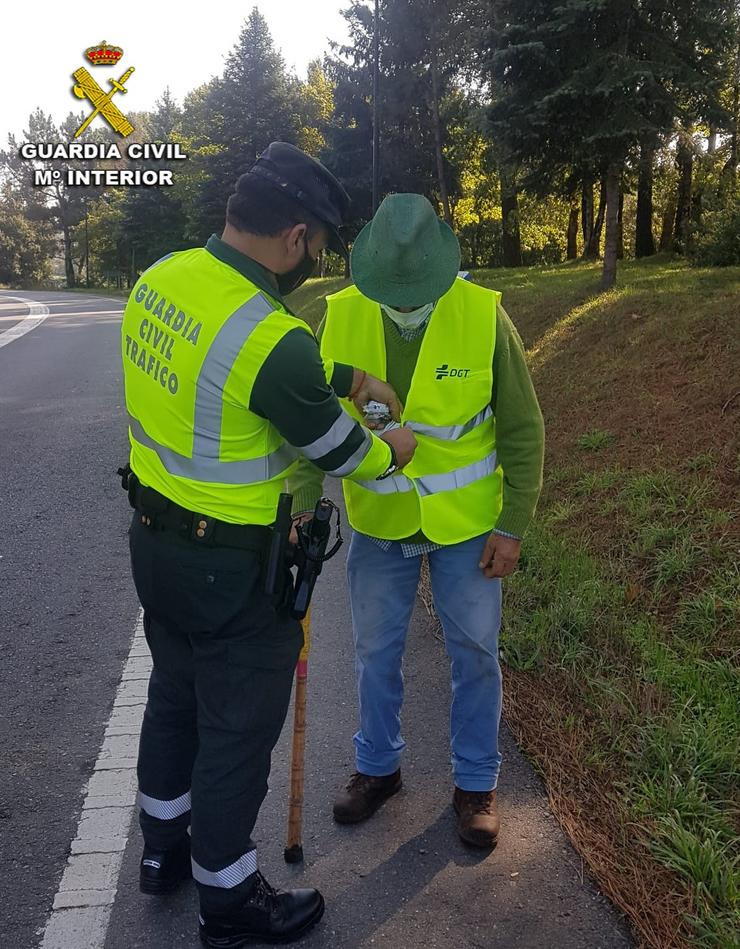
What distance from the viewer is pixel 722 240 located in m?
12.0

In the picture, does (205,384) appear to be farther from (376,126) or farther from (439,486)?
(376,126)

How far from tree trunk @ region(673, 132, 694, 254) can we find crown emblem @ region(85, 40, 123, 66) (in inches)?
1070

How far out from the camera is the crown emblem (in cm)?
3666

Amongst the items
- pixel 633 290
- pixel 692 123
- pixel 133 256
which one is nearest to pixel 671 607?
pixel 633 290

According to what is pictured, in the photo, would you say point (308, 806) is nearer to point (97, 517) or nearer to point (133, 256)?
point (97, 517)

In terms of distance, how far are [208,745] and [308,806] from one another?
32.4 inches

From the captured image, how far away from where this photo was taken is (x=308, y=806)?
293cm

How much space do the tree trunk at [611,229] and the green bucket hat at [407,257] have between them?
410 inches

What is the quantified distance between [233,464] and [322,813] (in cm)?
143

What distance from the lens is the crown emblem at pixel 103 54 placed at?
36656 millimetres

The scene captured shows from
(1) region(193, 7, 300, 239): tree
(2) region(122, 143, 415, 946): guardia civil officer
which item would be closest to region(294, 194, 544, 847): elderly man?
(2) region(122, 143, 415, 946): guardia civil officer

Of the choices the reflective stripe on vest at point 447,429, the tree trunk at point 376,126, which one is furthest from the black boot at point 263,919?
the tree trunk at point 376,126

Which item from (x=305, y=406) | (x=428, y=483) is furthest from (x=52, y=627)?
(x=305, y=406)

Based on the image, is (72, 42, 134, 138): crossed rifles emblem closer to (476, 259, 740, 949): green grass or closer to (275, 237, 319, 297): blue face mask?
(476, 259, 740, 949): green grass
